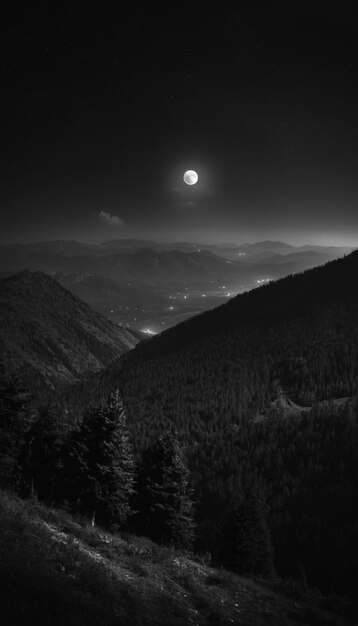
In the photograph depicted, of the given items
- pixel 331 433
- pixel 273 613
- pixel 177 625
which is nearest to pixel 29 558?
pixel 177 625

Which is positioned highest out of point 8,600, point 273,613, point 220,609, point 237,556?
point 8,600

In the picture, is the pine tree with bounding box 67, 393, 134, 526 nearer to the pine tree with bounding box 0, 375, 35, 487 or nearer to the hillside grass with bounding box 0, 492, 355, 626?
the pine tree with bounding box 0, 375, 35, 487

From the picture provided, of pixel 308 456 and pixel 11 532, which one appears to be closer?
pixel 11 532

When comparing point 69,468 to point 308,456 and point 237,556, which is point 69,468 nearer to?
point 237,556

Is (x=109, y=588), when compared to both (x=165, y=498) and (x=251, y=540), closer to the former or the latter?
(x=165, y=498)

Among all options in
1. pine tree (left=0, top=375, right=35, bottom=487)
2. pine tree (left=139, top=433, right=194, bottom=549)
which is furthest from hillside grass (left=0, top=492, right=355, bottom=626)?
pine tree (left=139, top=433, right=194, bottom=549)

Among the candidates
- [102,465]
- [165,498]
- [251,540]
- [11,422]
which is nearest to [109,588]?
[102,465]
